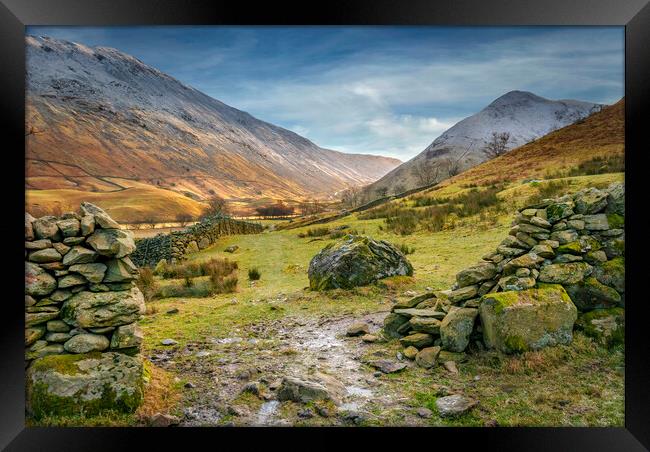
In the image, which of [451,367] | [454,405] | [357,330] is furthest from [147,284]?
[454,405]

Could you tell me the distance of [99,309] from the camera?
13.4 feet

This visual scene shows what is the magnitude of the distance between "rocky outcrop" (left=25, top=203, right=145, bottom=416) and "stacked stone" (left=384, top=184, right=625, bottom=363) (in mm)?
3174

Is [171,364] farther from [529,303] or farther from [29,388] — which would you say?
[529,303]

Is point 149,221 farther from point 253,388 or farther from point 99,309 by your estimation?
point 253,388

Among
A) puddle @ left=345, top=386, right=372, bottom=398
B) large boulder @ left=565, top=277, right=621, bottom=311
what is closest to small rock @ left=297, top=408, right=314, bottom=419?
puddle @ left=345, top=386, right=372, bottom=398

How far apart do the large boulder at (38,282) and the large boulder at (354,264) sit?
3964mm

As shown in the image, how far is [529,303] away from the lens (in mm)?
4438

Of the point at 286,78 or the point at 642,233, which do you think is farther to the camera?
the point at 286,78

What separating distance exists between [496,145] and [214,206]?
193 inches

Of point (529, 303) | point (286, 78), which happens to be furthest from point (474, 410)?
point (286, 78)

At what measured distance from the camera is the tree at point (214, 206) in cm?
624

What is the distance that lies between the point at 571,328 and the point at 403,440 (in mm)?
2343

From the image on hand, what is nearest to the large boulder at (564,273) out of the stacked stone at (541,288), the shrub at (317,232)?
the stacked stone at (541,288)

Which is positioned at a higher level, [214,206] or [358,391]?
[214,206]
